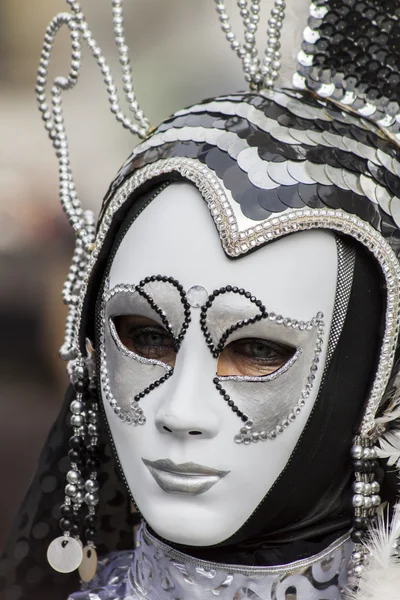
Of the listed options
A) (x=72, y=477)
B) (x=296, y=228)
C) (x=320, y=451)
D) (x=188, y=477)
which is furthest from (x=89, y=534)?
(x=296, y=228)

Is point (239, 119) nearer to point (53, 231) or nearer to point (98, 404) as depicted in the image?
point (98, 404)

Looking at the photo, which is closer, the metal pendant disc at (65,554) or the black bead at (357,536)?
the black bead at (357,536)

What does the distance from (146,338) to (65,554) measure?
1.52ft

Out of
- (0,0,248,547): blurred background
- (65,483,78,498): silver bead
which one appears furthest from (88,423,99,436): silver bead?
(0,0,248,547): blurred background

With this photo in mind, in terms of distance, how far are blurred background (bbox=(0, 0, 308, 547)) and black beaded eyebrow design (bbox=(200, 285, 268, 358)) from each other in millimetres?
1553

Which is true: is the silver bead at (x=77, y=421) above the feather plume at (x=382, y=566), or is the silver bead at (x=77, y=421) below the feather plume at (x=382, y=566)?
above

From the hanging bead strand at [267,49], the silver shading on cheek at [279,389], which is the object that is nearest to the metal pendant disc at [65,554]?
the silver shading on cheek at [279,389]

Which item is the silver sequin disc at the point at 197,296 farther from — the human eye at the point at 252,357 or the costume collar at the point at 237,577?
the costume collar at the point at 237,577

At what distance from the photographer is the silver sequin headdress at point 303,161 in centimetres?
150

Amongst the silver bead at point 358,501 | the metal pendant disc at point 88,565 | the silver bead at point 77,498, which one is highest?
the silver bead at point 358,501

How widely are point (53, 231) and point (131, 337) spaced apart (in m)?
1.51

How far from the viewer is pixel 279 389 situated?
58.4 inches

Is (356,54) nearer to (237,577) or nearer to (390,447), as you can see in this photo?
(390,447)

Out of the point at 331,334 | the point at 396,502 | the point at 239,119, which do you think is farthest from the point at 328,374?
the point at 239,119
